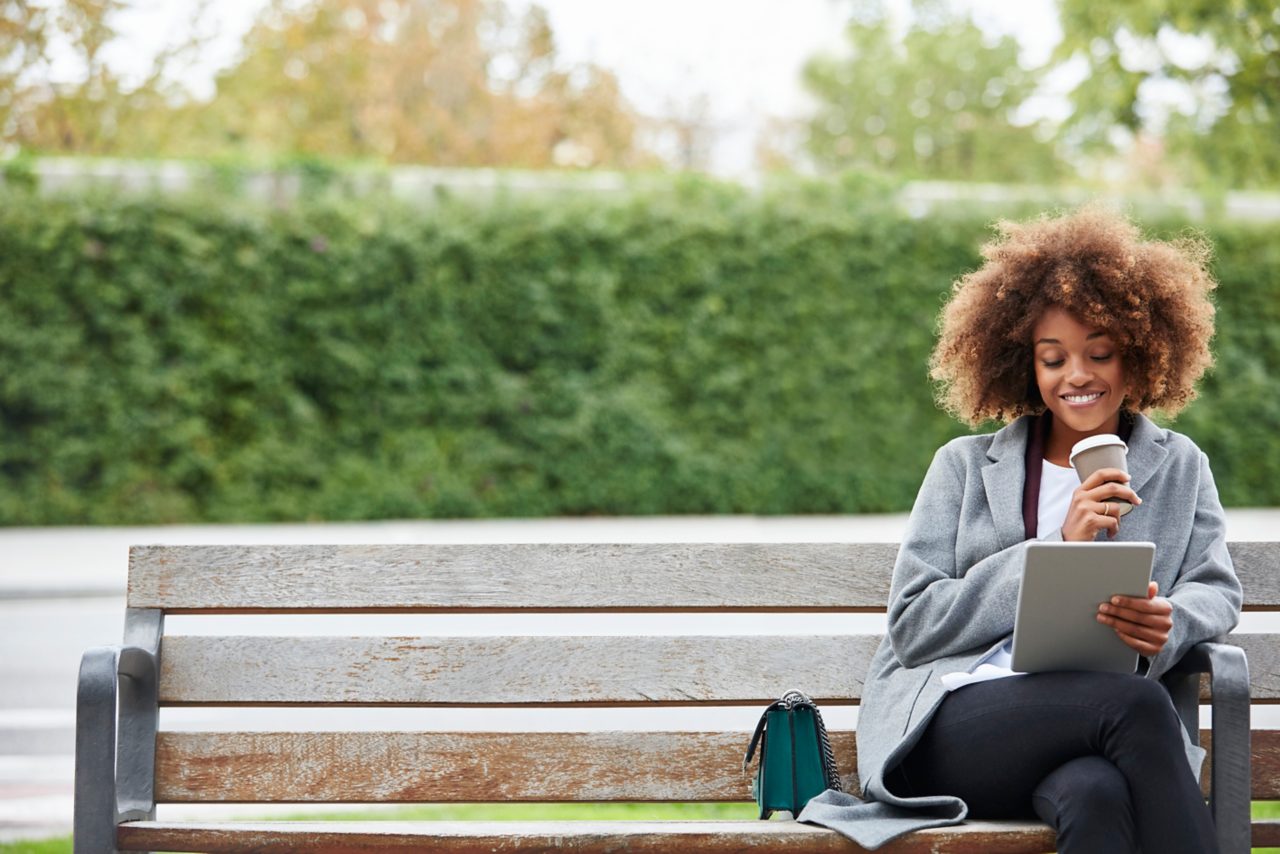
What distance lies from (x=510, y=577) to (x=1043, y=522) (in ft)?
3.68

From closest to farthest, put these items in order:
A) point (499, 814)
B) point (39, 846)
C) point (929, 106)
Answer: point (39, 846) < point (499, 814) < point (929, 106)

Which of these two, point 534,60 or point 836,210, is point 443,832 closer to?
point 836,210

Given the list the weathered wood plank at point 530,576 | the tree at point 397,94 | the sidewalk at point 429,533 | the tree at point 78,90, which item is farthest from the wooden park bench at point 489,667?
the tree at point 397,94

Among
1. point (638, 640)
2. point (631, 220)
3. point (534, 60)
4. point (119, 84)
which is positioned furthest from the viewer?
point (534, 60)

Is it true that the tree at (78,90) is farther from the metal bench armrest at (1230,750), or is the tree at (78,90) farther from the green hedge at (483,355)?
the metal bench armrest at (1230,750)

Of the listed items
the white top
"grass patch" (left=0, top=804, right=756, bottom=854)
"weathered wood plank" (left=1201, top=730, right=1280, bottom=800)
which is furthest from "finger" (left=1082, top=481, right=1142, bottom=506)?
"grass patch" (left=0, top=804, right=756, bottom=854)

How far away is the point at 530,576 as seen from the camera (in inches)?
121

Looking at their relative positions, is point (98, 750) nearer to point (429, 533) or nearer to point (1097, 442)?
point (1097, 442)

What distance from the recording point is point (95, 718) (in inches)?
106

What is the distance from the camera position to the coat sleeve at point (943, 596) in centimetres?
284

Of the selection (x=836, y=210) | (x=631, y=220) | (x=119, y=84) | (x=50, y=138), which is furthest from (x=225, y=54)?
(x=836, y=210)

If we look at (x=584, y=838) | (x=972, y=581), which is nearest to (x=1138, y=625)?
(x=972, y=581)

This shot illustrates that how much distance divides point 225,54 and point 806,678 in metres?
16.1

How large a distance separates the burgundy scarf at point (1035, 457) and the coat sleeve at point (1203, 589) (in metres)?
0.20
